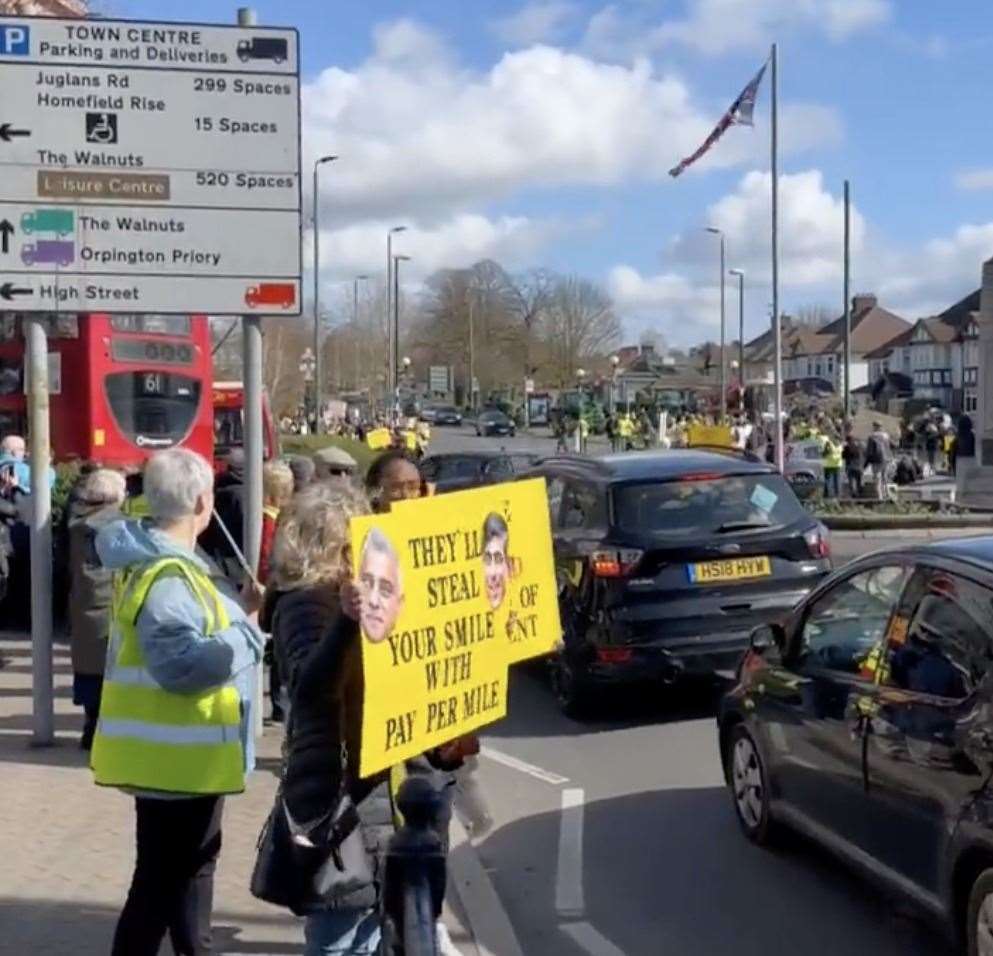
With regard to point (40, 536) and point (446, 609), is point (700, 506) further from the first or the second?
point (446, 609)

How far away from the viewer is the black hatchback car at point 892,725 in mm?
4930

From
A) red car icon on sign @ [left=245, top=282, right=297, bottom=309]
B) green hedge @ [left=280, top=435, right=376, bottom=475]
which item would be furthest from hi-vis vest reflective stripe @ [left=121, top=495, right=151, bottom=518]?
green hedge @ [left=280, top=435, right=376, bottom=475]

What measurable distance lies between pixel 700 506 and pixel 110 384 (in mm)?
10586

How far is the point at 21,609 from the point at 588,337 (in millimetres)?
85491

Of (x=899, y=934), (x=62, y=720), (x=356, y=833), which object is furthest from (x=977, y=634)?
Answer: (x=62, y=720)

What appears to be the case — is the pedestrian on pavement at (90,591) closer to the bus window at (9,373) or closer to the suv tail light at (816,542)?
the suv tail light at (816,542)

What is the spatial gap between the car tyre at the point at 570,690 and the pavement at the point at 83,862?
1.96 meters

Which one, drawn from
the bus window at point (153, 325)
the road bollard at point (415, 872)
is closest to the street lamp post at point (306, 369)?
the bus window at point (153, 325)

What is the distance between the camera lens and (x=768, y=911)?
6.11 m

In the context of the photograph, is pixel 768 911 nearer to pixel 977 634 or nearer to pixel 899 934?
pixel 899 934

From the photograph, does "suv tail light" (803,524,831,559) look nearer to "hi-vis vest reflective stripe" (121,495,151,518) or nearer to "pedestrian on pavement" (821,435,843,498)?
"hi-vis vest reflective stripe" (121,495,151,518)

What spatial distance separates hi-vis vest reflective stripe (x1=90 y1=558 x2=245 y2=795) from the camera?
4316 mm


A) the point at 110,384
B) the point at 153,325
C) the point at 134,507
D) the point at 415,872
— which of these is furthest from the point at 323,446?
the point at 415,872

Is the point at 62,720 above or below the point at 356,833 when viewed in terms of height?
below
